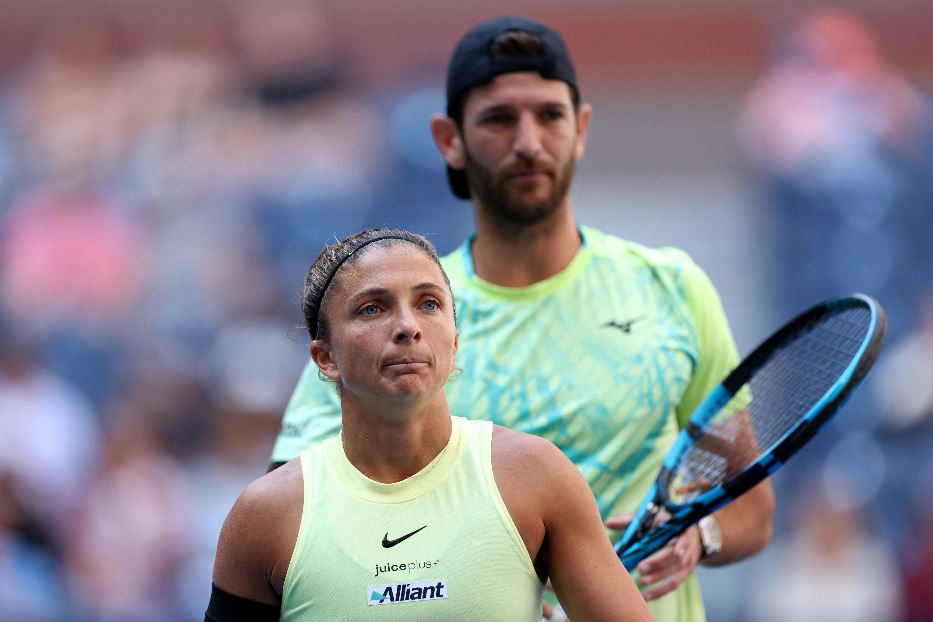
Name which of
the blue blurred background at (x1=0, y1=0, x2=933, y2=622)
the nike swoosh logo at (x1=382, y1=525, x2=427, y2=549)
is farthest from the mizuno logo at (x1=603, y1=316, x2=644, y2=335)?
the blue blurred background at (x1=0, y1=0, x2=933, y2=622)

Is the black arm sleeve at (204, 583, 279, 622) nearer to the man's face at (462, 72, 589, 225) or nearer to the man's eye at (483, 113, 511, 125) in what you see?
the man's face at (462, 72, 589, 225)

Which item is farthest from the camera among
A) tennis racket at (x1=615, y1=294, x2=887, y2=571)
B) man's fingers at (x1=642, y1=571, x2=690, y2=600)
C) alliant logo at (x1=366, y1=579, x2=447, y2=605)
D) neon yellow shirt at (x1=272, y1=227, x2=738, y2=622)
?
neon yellow shirt at (x1=272, y1=227, x2=738, y2=622)

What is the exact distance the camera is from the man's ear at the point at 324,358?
2.51 metres

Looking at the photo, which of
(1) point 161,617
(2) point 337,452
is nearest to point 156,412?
(1) point 161,617

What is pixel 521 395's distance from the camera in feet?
10.8

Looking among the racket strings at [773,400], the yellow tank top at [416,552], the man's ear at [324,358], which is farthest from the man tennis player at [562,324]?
the yellow tank top at [416,552]

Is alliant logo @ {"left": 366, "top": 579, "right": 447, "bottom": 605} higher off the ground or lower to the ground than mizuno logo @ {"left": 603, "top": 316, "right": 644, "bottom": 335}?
lower

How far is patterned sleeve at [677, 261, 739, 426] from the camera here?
3.41 m

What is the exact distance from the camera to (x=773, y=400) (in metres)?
3.30

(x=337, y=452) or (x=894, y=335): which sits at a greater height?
(x=894, y=335)

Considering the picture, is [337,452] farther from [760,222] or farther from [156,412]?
[760,222]

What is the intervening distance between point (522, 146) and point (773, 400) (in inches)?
34.6

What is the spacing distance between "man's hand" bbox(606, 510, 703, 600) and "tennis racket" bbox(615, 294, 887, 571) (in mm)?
32

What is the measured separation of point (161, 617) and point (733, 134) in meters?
4.76
